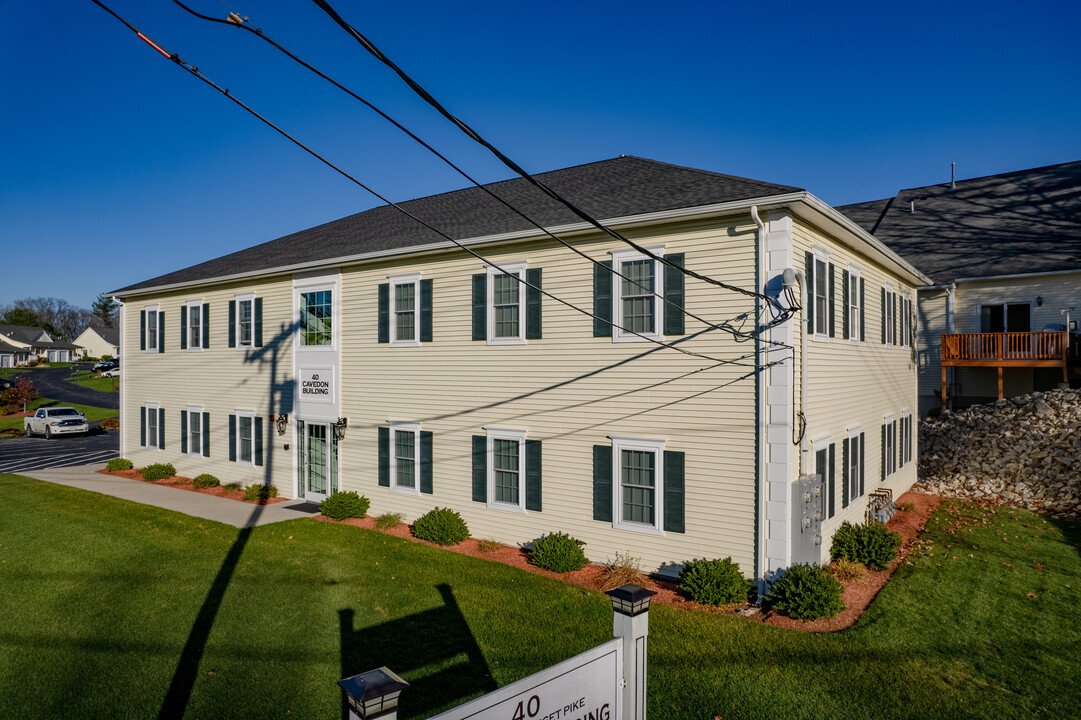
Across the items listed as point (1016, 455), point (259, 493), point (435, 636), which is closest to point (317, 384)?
point (259, 493)

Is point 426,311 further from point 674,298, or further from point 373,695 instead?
point 373,695

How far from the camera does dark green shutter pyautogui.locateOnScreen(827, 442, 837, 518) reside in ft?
40.1

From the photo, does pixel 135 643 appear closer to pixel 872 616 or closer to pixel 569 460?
pixel 569 460

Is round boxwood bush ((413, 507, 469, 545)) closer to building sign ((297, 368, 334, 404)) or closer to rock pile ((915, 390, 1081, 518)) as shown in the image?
building sign ((297, 368, 334, 404))

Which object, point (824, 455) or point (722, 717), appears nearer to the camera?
point (722, 717)

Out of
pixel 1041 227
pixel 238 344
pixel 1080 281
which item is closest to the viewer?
pixel 238 344

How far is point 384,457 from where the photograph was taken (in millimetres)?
15695

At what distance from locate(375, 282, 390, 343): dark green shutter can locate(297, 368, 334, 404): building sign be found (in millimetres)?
2173

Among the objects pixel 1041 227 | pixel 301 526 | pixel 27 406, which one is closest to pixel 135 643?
pixel 301 526

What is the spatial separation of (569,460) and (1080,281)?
22.0 metres

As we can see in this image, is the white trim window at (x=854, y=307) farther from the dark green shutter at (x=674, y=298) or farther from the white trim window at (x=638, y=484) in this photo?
the white trim window at (x=638, y=484)

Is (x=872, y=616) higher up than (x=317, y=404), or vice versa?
(x=317, y=404)

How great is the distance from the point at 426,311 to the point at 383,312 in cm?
150

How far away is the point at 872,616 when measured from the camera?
9.55 metres
